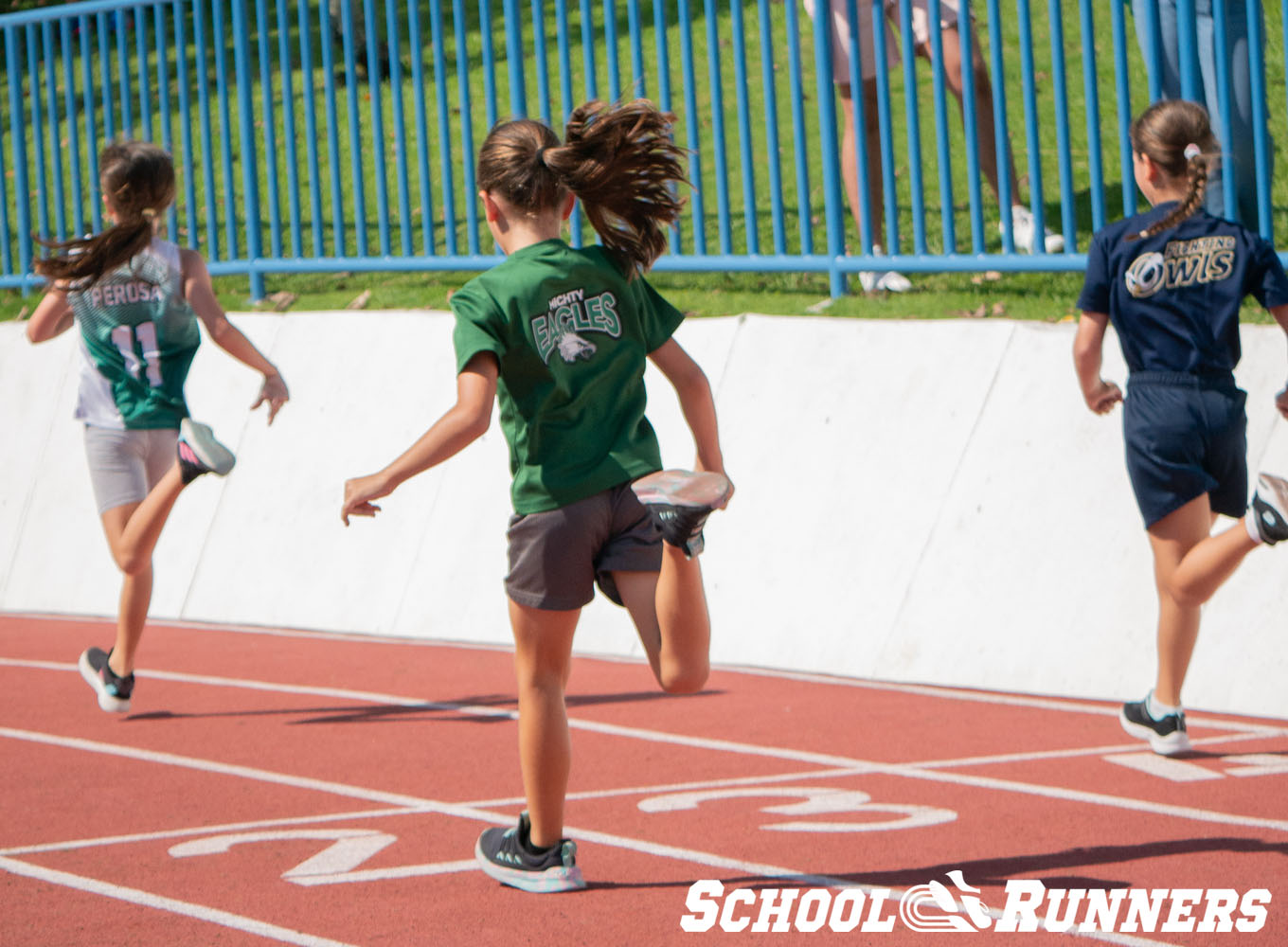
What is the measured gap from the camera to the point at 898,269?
31.2 ft

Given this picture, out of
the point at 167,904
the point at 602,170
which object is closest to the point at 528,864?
the point at 167,904

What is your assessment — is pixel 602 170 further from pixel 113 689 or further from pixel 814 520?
pixel 814 520

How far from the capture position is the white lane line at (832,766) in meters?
5.50

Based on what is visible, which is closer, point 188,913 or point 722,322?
point 188,913

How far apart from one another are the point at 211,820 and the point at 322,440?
5.20 m

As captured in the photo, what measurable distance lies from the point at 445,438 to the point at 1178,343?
2.85 m

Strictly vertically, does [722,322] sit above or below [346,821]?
above

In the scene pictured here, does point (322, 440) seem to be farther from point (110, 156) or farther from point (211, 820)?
point (211, 820)

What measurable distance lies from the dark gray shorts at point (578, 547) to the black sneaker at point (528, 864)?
62cm

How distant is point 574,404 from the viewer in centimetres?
452

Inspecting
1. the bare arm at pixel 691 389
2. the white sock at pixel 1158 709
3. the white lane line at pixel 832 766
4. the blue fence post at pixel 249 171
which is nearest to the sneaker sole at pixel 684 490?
the bare arm at pixel 691 389

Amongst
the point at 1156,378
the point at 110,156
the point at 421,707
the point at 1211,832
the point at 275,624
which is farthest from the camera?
the point at 275,624

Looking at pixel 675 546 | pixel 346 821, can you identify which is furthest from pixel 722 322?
pixel 675 546

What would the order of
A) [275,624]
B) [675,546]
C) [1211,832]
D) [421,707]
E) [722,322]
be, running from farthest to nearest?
[275,624], [722,322], [421,707], [1211,832], [675,546]
